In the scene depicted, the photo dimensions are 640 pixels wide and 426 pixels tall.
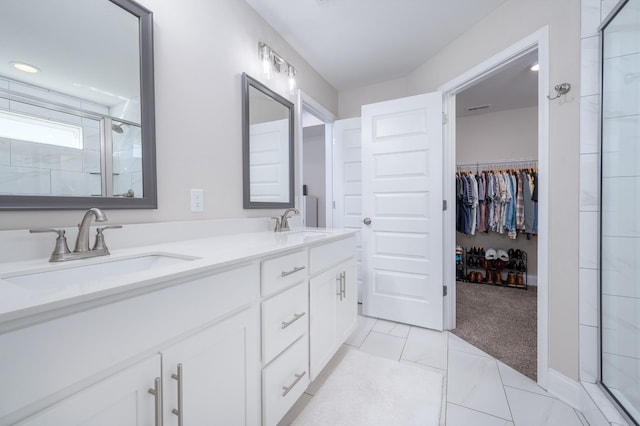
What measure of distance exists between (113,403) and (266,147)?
1.58 m

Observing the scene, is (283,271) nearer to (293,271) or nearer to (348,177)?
(293,271)

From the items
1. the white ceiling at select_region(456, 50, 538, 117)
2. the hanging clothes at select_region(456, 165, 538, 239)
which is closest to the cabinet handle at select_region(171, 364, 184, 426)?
the white ceiling at select_region(456, 50, 538, 117)

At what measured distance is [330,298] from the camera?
1.56 meters

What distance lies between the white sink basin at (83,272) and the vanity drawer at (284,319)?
38 centimetres

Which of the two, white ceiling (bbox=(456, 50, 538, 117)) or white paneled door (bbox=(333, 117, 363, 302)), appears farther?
white paneled door (bbox=(333, 117, 363, 302))

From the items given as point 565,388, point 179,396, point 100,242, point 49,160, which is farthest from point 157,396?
point 565,388

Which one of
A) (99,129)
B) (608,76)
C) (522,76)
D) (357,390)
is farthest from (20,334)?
(522,76)

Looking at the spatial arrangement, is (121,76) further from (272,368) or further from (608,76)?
(608,76)

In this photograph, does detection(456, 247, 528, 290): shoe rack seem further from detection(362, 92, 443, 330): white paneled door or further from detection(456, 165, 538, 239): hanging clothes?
detection(362, 92, 443, 330): white paneled door

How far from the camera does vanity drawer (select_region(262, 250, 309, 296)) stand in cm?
105

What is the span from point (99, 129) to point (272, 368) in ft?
3.79

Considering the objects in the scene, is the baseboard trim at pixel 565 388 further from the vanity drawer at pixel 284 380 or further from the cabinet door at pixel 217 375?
the cabinet door at pixel 217 375

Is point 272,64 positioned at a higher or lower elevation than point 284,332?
higher

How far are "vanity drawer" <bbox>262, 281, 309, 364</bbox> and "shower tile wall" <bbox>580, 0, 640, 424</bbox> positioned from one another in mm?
1383
